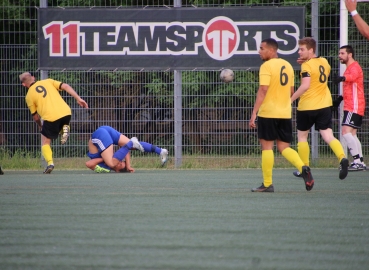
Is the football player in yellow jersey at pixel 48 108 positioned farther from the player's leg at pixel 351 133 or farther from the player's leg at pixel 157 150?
the player's leg at pixel 351 133

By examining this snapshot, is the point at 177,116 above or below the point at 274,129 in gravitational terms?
above

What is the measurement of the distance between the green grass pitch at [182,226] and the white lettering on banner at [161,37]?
5020 millimetres

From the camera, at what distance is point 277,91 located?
28.7ft

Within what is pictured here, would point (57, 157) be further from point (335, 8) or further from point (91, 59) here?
point (335, 8)

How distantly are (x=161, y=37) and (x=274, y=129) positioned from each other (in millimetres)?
6356

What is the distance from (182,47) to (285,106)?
6.10 metres

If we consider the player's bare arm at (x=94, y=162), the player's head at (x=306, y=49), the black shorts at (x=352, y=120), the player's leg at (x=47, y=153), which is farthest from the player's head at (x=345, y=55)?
the player's leg at (x=47, y=153)

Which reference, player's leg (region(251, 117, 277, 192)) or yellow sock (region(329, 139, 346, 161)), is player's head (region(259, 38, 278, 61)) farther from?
yellow sock (region(329, 139, 346, 161))

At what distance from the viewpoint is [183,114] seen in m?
14.6

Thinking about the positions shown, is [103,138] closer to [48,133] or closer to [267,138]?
[48,133]

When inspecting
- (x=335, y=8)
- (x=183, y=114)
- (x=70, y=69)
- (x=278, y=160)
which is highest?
(x=335, y=8)

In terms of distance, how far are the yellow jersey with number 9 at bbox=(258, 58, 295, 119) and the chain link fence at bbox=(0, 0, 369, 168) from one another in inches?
221

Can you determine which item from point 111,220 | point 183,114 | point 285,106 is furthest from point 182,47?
point 111,220

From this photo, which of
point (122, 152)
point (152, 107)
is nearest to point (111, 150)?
point (122, 152)
